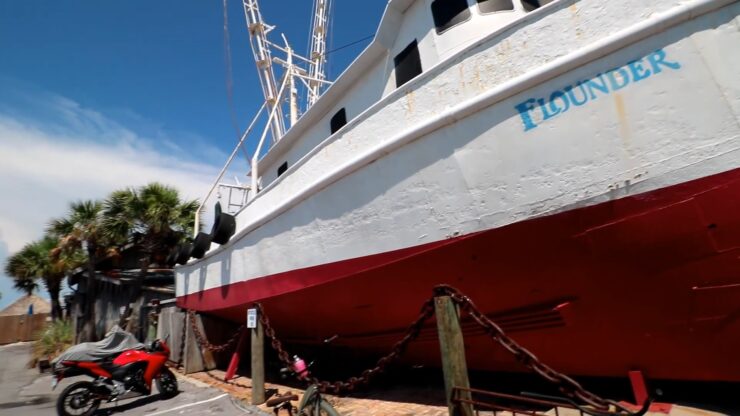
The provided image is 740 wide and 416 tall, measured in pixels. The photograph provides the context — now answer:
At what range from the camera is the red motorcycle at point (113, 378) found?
5.34m

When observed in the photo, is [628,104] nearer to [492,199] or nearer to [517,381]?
[492,199]

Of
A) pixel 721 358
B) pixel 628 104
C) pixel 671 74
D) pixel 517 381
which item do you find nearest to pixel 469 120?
pixel 628 104

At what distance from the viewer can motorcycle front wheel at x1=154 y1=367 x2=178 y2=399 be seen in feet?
19.8

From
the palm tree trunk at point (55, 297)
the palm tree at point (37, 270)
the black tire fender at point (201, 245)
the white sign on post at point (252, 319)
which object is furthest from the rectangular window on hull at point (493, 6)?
the palm tree trunk at point (55, 297)

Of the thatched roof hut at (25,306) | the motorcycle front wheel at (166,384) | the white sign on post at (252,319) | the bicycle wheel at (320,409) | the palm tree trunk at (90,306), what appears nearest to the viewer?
the bicycle wheel at (320,409)

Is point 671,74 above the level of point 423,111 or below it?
below

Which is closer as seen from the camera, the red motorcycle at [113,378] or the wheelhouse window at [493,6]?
the wheelhouse window at [493,6]

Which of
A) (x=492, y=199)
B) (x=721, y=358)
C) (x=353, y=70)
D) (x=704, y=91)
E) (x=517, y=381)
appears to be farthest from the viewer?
(x=353, y=70)

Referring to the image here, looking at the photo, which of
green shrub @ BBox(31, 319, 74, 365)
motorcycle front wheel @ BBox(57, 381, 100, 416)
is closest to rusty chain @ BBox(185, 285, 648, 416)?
motorcycle front wheel @ BBox(57, 381, 100, 416)

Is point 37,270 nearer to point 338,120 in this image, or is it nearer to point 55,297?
point 55,297

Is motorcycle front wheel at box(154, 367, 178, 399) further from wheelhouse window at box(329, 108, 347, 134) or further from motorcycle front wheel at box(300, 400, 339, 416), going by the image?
wheelhouse window at box(329, 108, 347, 134)

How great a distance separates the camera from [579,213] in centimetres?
295

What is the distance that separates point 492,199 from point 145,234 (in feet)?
45.4

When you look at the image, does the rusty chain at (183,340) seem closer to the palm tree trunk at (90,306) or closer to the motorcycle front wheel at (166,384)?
the motorcycle front wheel at (166,384)
